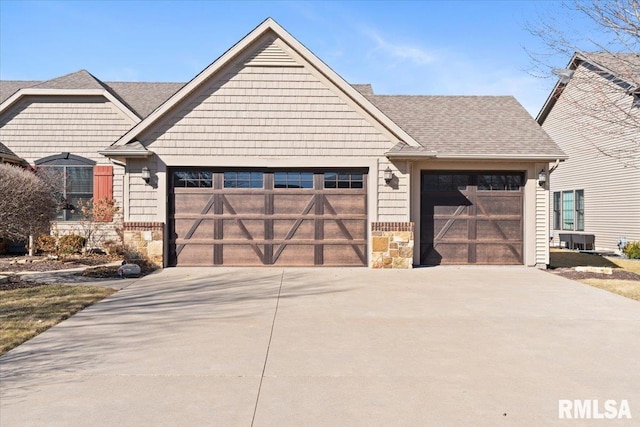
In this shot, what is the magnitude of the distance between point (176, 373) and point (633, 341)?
5318 millimetres

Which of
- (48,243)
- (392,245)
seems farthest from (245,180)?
(48,243)

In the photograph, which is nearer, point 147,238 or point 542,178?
point 147,238

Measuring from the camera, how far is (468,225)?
40.4 ft

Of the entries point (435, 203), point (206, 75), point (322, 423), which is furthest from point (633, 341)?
point (206, 75)

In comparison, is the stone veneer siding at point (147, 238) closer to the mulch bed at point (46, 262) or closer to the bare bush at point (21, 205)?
the mulch bed at point (46, 262)

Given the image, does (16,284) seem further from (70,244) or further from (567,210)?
(567,210)

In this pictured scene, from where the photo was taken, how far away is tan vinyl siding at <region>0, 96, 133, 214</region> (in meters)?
14.3

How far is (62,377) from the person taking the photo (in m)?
4.22

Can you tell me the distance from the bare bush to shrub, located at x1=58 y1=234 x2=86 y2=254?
377 centimetres

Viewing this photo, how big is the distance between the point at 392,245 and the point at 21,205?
27.4 ft

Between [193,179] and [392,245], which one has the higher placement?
[193,179]

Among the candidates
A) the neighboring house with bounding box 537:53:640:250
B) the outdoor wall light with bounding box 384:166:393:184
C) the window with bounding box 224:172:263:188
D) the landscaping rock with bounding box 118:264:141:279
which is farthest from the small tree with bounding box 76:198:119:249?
the neighboring house with bounding box 537:53:640:250

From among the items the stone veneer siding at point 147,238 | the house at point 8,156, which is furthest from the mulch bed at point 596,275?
the house at point 8,156

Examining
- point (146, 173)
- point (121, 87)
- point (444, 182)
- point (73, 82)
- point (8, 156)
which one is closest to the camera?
point (146, 173)
